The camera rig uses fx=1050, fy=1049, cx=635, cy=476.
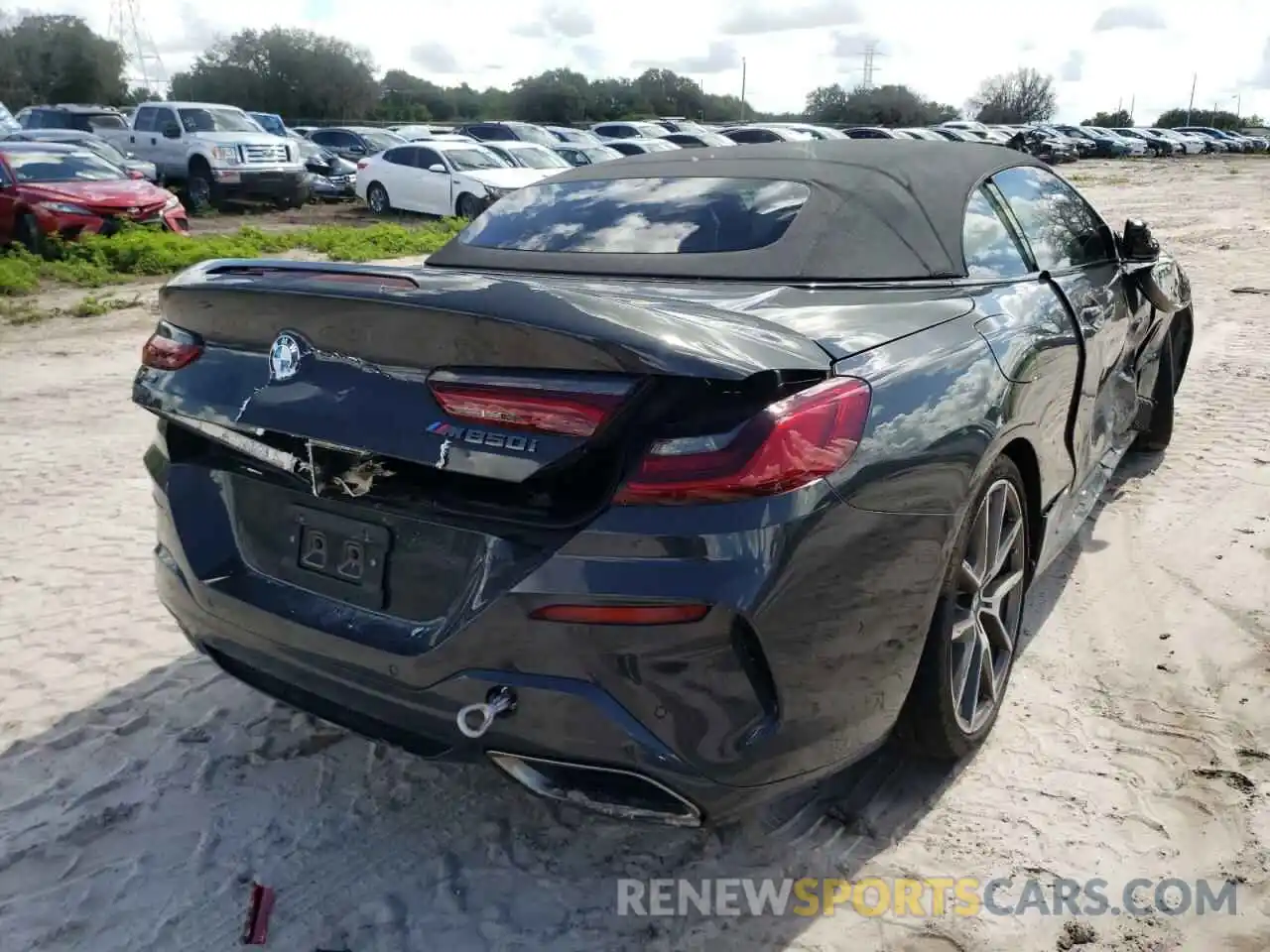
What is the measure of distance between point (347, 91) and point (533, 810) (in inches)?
2716

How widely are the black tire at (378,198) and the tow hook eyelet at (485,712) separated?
61.1 ft

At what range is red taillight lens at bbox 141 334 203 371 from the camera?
2516 millimetres

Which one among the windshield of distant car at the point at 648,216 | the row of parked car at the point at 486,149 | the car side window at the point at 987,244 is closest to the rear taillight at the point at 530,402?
the windshield of distant car at the point at 648,216

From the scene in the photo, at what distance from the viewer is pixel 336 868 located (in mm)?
2484

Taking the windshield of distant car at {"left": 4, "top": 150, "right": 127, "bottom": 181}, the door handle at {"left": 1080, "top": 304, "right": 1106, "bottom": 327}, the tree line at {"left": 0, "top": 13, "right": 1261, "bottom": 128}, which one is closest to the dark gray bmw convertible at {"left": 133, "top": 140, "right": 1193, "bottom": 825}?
the door handle at {"left": 1080, "top": 304, "right": 1106, "bottom": 327}

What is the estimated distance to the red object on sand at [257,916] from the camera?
2.25m

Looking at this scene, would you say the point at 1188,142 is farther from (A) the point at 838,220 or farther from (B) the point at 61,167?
(A) the point at 838,220

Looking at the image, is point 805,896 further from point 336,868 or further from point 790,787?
point 336,868

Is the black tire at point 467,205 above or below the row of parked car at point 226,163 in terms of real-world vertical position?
below

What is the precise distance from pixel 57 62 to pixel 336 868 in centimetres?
6664

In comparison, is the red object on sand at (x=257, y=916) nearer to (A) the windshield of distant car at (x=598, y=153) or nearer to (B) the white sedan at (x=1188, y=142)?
(A) the windshield of distant car at (x=598, y=153)

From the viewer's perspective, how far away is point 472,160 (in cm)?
1861

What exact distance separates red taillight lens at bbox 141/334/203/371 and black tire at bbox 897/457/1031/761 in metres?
1.87

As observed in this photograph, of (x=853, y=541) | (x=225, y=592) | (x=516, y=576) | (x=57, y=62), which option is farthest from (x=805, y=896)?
(x=57, y=62)
